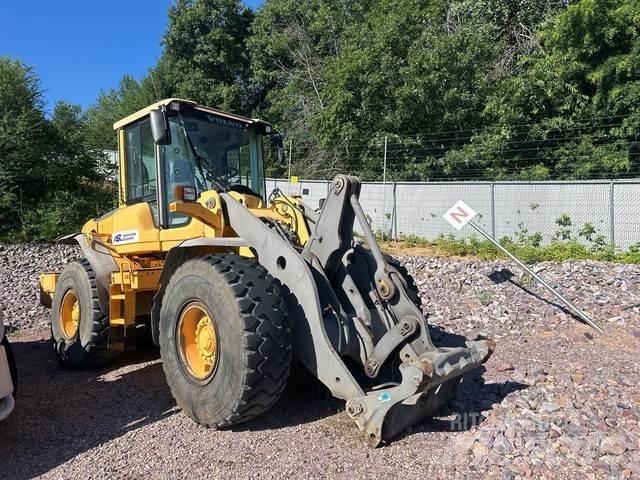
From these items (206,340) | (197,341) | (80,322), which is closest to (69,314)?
(80,322)

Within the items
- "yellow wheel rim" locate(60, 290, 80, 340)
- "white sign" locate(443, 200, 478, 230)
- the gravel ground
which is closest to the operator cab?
"yellow wheel rim" locate(60, 290, 80, 340)

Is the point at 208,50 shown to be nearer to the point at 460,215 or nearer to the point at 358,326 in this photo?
the point at 460,215

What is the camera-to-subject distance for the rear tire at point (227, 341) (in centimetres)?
372

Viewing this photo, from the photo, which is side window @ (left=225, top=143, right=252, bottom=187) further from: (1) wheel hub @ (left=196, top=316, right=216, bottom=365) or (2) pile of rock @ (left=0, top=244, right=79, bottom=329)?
(2) pile of rock @ (left=0, top=244, right=79, bottom=329)

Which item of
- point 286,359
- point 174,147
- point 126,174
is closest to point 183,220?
point 174,147

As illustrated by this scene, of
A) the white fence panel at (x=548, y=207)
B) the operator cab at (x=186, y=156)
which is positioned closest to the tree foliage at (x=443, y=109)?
the white fence panel at (x=548, y=207)

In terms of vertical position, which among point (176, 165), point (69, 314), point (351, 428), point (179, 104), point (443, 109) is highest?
point (443, 109)

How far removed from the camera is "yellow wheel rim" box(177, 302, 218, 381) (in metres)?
4.18

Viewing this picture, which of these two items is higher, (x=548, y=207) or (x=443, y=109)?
(x=443, y=109)

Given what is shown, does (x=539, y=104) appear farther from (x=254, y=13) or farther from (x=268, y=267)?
(x=254, y=13)

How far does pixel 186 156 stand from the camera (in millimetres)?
5348

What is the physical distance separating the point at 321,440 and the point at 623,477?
188cm

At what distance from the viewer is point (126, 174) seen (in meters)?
6.18

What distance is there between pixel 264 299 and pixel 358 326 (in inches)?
28.9
